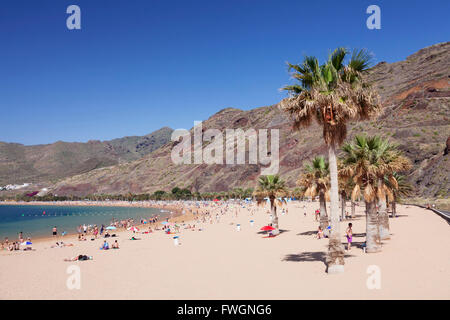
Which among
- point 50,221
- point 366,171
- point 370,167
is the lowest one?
point 50,221

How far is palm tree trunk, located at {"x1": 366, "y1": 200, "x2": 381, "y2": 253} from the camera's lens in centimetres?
1480

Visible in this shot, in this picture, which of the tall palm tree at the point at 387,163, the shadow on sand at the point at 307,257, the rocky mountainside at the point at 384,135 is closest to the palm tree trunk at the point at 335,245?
the shadow on sand at the point at 307,257

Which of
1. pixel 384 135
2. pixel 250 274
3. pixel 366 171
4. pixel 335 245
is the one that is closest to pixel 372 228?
pixel 366 171

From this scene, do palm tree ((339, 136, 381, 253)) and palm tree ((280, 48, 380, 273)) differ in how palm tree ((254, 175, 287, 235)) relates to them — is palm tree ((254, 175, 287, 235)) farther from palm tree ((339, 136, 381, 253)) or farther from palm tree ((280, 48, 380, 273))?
palm tree ((280, 48, 380, 273))

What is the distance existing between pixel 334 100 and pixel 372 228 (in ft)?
22.9

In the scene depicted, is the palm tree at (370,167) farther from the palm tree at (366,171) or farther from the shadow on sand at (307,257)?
the shadow on sand at (307,257)

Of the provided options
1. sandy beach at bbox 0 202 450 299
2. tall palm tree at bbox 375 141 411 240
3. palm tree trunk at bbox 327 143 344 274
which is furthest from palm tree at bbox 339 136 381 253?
palm tree trunk at bbox 327 143 344 274

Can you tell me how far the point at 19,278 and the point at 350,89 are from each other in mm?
16090

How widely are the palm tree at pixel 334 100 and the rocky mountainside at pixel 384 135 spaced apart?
19.1 meters

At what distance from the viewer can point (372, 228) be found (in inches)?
588

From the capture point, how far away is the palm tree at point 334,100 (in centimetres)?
1129

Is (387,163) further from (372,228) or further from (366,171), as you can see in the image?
(372,228)
